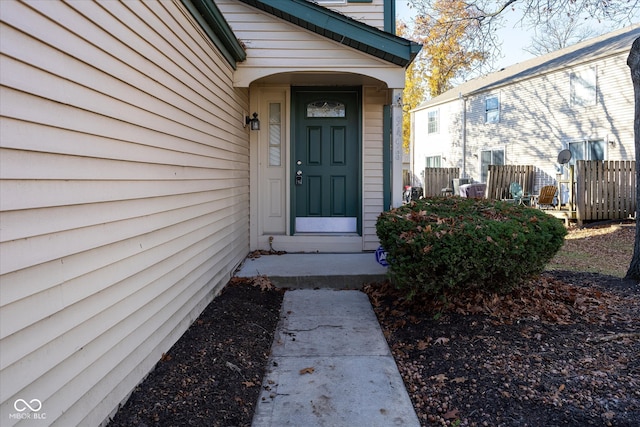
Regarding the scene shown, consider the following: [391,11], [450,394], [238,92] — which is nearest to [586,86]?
[391,11]

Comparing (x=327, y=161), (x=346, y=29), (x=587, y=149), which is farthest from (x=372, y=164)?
(x=587, y=149)

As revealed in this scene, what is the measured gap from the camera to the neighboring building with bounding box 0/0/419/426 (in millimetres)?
1684

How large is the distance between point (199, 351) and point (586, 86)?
48.7ft

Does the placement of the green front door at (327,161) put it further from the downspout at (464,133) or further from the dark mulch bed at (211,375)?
the downspout at (464,133)

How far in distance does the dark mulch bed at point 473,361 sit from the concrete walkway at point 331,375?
96mm

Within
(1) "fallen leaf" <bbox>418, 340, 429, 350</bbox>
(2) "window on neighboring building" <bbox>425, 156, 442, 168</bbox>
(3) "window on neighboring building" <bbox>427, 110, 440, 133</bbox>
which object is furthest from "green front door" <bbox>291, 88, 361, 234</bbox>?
(3) "window on neighboring building" <bbox>427, 110, 440, 133</bbox>

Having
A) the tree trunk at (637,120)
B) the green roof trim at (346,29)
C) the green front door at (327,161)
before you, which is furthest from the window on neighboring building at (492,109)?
the green roof trim at (346,29)

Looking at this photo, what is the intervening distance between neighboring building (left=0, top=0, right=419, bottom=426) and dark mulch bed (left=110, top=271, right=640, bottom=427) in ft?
0.82

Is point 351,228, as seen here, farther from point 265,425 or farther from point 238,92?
point 265,425

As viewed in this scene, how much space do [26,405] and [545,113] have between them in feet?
55.3

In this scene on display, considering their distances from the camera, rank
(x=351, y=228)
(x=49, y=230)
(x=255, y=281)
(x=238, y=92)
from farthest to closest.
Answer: (x=351, y=228)
(x=238, y=92)
(x=255, y=281)
(x=49, y=230)

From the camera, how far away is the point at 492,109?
1803cm

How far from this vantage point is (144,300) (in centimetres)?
272

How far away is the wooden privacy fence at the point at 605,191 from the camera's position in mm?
10203
